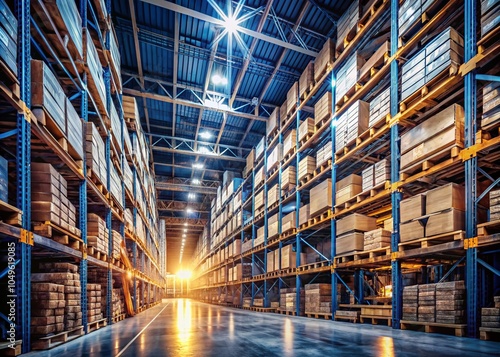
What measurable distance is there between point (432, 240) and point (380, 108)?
3239mm

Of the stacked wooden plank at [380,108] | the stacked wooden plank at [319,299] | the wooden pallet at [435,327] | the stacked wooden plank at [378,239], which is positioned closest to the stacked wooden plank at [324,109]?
the stacked wooden plank at [380,108]

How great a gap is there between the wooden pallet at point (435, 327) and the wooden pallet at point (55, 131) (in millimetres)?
6632

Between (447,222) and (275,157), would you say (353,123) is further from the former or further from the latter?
(275,157)

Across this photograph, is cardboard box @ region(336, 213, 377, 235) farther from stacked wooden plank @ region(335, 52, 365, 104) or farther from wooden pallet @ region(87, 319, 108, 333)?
wooden pallet @ region(87, 319, 108, 333)

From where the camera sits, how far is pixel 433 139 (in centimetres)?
591

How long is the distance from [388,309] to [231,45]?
9.16 meters

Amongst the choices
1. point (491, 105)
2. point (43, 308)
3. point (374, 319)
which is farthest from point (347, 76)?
point (43, 308)

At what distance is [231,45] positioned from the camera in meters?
11.1

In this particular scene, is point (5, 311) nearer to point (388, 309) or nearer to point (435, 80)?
point (388, 309)

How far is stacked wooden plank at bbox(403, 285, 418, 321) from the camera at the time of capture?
601 centimetres

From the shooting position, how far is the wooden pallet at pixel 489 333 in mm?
4563

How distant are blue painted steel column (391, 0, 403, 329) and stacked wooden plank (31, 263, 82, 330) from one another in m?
5.83

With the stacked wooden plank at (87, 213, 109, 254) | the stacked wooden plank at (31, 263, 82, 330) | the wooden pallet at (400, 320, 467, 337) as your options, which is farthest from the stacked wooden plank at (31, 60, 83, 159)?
the wooden pallet at (400, 320, 467, 337)

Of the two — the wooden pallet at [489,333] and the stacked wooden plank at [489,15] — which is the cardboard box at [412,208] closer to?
the wooden pallet at [489,333]
